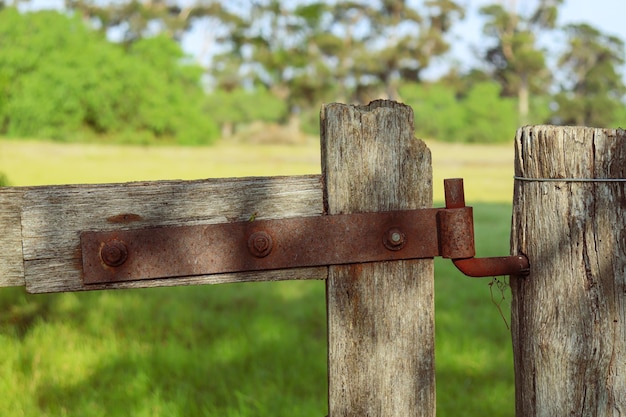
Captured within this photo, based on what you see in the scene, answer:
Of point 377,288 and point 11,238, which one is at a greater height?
point 11,238

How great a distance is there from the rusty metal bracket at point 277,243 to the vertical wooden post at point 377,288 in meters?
0.03

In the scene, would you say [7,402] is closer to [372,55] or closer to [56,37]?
[56,37]

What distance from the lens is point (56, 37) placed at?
795 inches

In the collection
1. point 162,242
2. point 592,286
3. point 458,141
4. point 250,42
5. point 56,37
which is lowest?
point 592,286

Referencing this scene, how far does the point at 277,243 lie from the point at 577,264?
663 millimetres

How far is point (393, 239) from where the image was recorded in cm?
135

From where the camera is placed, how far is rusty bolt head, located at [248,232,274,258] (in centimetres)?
131

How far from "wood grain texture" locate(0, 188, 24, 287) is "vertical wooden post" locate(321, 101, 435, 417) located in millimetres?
617

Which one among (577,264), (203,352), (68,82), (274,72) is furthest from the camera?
(274,72)

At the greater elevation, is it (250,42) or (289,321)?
(250,42)

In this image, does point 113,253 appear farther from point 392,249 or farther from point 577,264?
point 577,264

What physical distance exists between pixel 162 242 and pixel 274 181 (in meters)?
0.25

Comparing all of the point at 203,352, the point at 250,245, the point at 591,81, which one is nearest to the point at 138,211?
the point at 250,245

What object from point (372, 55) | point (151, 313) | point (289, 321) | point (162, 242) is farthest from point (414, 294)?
point (372, 55)
